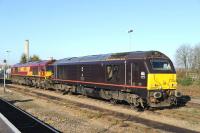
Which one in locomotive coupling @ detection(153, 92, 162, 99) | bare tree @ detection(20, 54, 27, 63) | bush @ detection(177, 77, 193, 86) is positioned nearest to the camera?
locomotive coupling @ detection(153, 92, 162, 99)

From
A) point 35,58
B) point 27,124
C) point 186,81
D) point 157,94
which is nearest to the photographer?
point 27,124

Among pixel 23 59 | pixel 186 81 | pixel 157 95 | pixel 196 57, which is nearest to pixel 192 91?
pixel 186 81

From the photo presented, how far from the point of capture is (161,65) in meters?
20.9

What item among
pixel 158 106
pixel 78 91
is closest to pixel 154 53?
pixel 158 106

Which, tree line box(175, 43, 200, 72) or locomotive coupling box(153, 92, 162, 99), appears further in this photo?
tree line box(175, 43, 200, 72)

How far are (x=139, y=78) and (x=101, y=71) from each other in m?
5.59

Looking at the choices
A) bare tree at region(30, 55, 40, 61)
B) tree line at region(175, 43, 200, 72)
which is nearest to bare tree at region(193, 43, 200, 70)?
tree line at region(175, 43, 200, 72)

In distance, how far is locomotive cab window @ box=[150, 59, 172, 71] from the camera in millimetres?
20534

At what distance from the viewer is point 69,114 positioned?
19.7 meters

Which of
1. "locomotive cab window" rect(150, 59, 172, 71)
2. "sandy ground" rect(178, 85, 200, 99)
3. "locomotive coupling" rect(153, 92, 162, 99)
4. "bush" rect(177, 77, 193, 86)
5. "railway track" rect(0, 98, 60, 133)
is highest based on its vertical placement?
"locomotive cab window" rect(150, 59, 172, 71)

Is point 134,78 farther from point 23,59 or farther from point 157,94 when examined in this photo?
point 23,59

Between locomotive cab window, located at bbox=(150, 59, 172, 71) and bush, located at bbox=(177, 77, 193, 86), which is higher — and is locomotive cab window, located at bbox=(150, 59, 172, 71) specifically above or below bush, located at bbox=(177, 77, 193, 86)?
above

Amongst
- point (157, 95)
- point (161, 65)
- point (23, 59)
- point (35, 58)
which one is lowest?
point (157, 95)

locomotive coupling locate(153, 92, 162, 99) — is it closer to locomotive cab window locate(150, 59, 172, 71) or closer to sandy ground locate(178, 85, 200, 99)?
locomotive cab window locate(150, 59, 172, 71)
